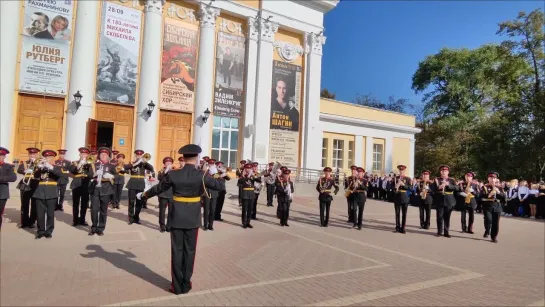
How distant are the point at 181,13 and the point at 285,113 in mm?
8667

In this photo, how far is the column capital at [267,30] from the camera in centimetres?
2273

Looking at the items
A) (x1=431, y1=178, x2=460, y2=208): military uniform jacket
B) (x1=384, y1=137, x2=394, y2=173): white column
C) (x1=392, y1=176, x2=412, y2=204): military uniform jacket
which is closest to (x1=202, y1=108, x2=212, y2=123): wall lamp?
(x1=392, y1=176, x2=412, y2=204): military uniform jacket

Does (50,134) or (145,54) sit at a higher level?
(145,54)

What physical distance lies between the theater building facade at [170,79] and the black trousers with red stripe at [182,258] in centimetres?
1411

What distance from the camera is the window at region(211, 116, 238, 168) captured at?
21.7 m

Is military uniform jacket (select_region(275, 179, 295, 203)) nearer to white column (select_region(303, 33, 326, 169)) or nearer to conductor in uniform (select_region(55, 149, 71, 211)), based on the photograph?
conductor in uniform (select_region(55, 149, 71, 211))

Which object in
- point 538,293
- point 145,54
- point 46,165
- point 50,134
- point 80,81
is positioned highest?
point 145,54

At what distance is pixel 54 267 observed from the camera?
240 inches

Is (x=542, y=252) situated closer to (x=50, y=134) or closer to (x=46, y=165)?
(x=46, y=165)

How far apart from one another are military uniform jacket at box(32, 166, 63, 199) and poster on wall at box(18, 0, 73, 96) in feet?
35.2

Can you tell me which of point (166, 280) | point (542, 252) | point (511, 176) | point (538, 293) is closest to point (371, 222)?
point (542, 252)

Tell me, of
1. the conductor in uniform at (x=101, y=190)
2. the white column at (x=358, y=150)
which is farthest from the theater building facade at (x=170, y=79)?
the conductor in uniform at (x=101, y=190)

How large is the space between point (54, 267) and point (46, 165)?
8.91 ft

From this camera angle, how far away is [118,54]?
61.2 feet
